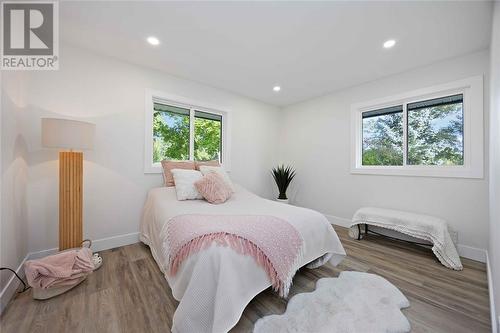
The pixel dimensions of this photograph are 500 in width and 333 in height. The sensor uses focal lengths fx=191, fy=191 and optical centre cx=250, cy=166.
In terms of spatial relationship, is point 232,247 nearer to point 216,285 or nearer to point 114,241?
point 216,285

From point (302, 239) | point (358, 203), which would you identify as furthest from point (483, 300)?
point (358, 203)

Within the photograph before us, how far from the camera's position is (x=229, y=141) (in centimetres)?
361

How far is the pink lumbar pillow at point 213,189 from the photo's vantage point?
2.28 m

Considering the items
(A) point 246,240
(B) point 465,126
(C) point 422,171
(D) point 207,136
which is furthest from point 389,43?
(D) point 207,136

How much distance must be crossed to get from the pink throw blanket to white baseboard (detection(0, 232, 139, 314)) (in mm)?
191

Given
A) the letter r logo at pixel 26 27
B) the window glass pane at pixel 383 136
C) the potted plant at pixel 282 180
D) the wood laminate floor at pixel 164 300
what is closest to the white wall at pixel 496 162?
the wood laminate floor at pixel 164 300

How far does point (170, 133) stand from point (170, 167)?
68 centimetres

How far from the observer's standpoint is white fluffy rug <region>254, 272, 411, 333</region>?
126 centimetres

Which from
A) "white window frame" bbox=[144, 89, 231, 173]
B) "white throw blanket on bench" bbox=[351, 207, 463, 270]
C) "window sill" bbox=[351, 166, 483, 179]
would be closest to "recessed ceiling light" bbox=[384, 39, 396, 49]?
"window sill" bbox=[351, 166, 483, 179]

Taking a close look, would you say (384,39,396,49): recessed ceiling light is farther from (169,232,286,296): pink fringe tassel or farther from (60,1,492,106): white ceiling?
(169,232,286,296): pink fringe tassel

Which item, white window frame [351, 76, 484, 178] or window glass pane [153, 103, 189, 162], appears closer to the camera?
white window frame [351, 76, 484, 178]

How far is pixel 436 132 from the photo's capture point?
104 inches

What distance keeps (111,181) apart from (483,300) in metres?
3.89

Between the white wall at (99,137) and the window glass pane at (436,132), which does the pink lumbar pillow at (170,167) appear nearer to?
the white wall at (99,137)
